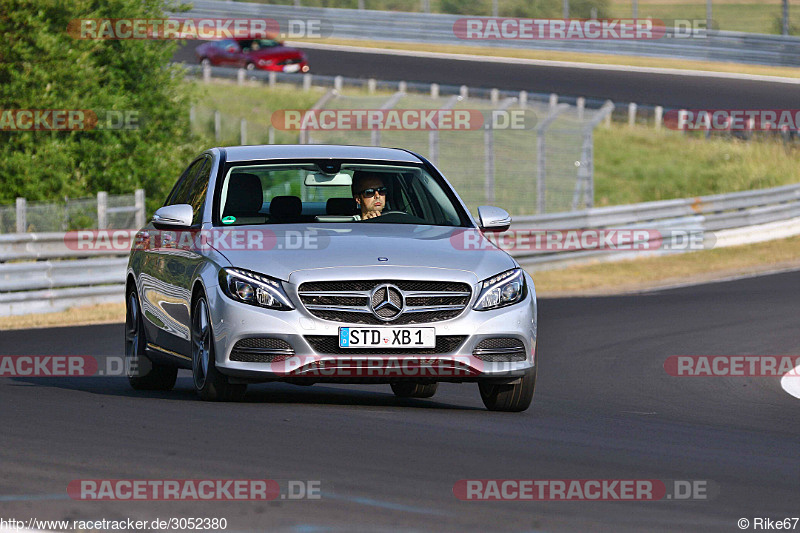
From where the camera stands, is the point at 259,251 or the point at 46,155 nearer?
the point at 259,251

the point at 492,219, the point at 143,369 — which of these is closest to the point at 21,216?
the point at 143,369

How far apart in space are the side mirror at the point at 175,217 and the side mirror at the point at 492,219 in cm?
187

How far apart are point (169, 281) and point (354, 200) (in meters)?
1.34

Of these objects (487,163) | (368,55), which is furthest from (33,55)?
(368,55)

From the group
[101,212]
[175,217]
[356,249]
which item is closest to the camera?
[356,249]

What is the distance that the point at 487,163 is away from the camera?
27.2 meters

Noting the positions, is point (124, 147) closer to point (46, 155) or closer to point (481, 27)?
point (46, 155)

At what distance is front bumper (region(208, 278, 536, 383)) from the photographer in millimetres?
8727

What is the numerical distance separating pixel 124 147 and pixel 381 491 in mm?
22823

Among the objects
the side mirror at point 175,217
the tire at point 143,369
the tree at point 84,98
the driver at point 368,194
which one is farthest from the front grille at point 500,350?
the tree at point 84,98

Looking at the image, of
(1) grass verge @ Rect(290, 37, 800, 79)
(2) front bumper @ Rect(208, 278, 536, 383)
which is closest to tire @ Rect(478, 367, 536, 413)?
(2) front bumper @ Rect(208, 278, 536, 383)

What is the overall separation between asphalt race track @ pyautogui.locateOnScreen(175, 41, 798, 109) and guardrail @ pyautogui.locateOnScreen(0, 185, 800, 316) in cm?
1247

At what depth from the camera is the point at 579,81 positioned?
161ft

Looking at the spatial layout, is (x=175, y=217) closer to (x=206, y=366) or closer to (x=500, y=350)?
(x=206, y=366)
